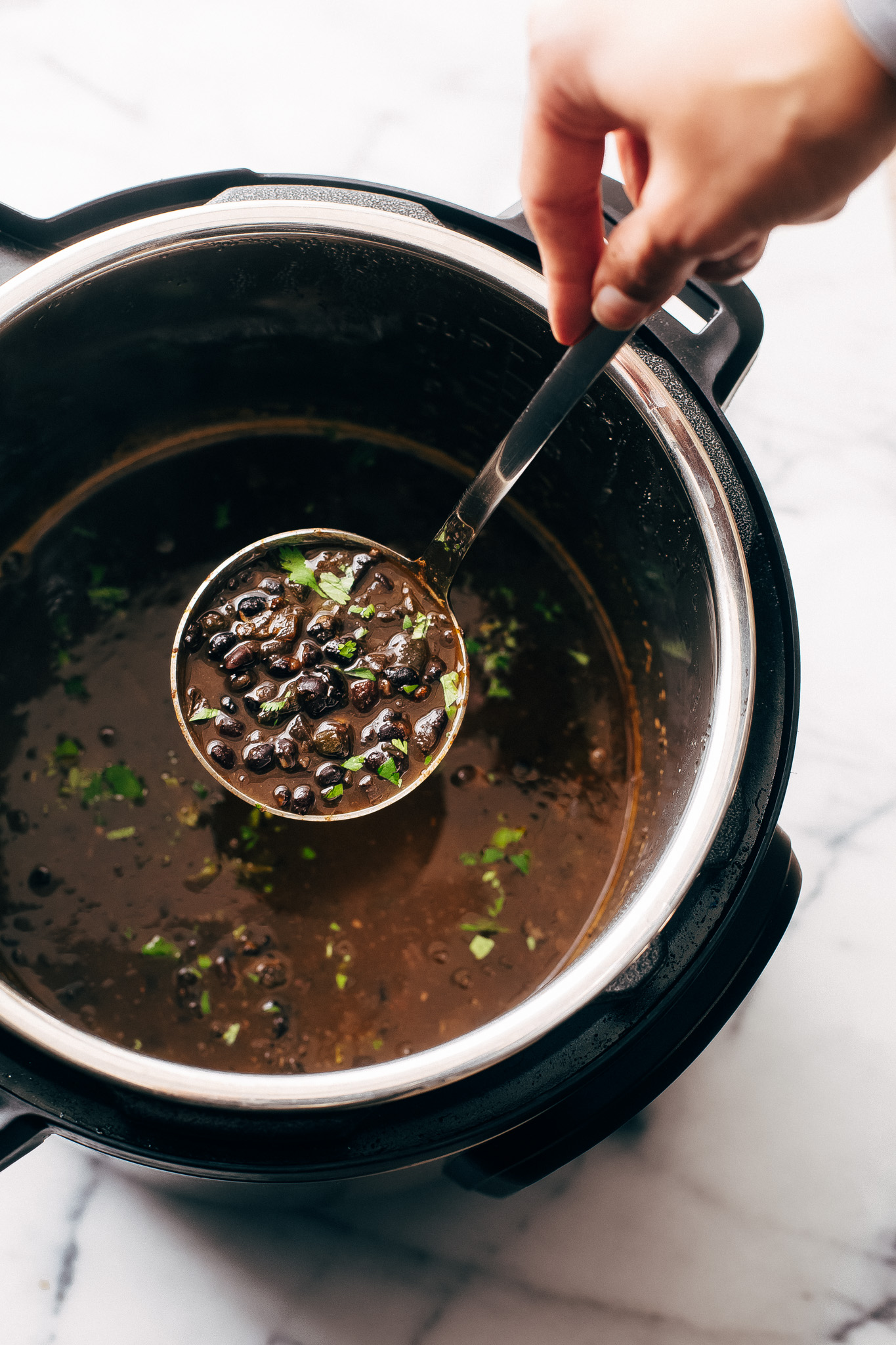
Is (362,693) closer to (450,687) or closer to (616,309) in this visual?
(450,687)

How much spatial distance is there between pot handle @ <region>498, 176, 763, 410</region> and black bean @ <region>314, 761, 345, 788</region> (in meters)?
0.67

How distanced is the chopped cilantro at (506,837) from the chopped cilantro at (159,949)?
1.57ft

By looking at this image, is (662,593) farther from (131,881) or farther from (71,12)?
(71,12)

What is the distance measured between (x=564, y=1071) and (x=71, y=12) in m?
1.89

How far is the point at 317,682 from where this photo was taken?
4.16ft

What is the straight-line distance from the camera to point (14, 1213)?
1.31 metres

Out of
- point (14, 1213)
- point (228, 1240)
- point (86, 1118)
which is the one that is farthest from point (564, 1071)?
point (14, 1213)

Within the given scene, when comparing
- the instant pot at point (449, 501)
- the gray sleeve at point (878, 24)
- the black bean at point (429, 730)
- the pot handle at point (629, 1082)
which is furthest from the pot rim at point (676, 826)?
the gray sleeve at point (878, 24)

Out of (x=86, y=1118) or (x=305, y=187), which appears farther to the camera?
(x=305, y=187)

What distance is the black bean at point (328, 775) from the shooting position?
4.09 feet

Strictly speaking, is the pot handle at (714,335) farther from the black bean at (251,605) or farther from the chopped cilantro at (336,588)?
the black bean at (251,605)

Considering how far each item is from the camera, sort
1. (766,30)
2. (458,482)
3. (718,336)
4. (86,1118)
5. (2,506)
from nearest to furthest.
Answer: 1. (766,30)
2. (86,1118)
3. (718,336)
4. (2,506)
5. (458,482)

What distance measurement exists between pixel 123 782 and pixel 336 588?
430 mm

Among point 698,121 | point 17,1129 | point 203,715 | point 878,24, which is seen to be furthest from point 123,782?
point 878,24
